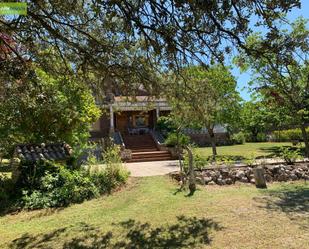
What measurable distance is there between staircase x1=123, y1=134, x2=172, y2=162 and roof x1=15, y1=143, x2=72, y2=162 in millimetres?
8834

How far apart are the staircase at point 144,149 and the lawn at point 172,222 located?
10.6 m

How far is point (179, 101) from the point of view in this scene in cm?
820

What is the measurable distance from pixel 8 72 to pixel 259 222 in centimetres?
589

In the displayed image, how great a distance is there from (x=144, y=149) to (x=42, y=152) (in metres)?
12.1

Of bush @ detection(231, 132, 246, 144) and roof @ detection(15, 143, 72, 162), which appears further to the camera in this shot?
bush @ detection(231, 132, 246, 144)

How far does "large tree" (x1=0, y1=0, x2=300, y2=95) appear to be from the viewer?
15.4 ft

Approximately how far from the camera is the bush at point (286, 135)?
30319 millimetres

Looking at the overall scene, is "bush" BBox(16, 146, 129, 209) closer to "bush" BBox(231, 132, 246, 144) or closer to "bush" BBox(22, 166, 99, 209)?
"bush" BBox(22, 166, 99, 209)

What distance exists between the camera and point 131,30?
Result: 5297mm

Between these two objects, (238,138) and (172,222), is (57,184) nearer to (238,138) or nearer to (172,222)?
(172,222)

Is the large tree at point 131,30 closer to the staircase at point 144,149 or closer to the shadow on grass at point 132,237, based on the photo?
the shadow on grass at point 132,237

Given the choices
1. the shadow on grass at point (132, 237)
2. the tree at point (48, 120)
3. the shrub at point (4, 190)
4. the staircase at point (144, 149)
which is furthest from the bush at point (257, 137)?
the shadow on grass at point (132, 237)

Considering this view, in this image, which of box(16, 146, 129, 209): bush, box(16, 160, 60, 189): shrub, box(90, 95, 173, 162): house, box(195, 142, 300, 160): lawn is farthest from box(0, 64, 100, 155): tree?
box(195, 142, 300, 160): lawn

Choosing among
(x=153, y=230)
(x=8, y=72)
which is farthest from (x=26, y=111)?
(x=153, y=230)
